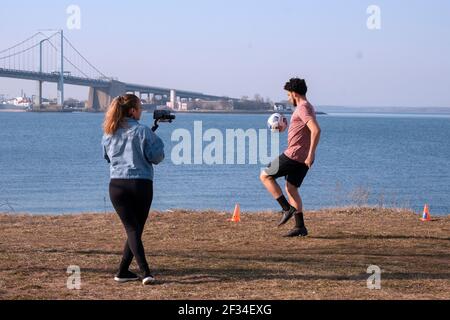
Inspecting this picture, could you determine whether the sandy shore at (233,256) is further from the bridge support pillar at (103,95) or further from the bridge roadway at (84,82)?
the bridge roadway at (84,82)

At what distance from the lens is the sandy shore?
22.4ft

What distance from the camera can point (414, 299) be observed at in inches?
257

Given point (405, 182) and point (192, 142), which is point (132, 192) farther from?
point (192, 142)

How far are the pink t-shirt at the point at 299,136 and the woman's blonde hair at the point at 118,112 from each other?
2661mm

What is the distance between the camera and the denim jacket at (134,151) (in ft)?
22.9

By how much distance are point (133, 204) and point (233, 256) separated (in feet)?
5.64

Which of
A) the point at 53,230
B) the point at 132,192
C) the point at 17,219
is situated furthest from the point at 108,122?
the point at 17,219

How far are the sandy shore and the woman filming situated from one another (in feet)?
1.57

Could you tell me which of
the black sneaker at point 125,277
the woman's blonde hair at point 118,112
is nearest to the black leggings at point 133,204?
the black sneaker at point 125,277

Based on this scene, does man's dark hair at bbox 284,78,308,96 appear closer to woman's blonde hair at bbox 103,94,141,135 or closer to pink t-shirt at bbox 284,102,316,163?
pink t-shirt at bbox 284,102,316,163

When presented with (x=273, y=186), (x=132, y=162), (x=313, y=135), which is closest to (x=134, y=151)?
(x=132, y=162)

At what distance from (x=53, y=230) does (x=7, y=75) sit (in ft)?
194

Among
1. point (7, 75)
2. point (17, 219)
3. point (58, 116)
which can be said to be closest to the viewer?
point (17, 219)

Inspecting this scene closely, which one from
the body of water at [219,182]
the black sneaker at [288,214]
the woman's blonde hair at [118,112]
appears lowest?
the body of water at [219,182]
